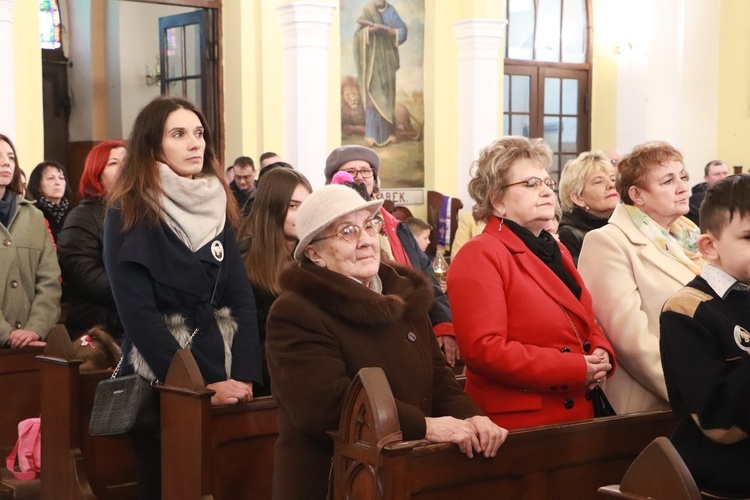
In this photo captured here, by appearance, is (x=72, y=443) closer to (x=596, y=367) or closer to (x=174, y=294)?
(x=174, y=294)

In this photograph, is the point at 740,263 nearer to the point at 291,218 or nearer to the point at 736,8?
the point at 291,218

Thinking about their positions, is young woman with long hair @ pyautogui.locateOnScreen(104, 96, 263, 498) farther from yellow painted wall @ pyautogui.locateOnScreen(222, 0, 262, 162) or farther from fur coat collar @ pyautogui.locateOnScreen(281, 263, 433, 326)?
yellow painted wall @ pyautogui.locateOnScreen(222, 0, 262, 162)

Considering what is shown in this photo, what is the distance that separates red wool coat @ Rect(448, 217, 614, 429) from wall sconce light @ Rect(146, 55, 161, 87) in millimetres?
10035

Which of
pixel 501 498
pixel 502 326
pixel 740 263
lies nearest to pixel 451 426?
pixel 501 498

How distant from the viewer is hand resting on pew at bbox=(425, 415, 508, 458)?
9.70ft

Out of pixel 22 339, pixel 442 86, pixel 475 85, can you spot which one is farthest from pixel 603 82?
pixel 22 339

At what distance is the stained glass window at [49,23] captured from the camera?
13453 millimetres

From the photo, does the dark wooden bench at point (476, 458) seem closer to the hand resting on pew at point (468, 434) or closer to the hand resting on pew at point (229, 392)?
the hand resting on pew at point (468, 434)

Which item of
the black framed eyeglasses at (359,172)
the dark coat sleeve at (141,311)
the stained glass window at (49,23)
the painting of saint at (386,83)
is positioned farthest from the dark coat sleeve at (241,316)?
the stained glass window at (49,23)

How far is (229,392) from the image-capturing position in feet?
12.5

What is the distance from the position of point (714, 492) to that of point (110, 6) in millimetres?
11750

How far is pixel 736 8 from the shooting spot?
1410 centimetres

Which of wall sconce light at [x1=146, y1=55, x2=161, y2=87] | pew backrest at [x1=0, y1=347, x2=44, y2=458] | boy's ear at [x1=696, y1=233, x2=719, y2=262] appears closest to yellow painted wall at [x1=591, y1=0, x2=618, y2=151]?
wall sconce light at [x1=146, y1=55, x2=161, y2=87]

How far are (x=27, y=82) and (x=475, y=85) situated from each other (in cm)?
488
